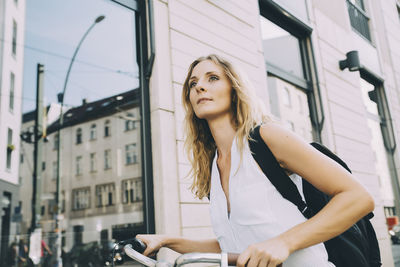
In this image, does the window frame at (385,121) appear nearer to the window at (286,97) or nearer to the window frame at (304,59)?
the window frame at (304,59)

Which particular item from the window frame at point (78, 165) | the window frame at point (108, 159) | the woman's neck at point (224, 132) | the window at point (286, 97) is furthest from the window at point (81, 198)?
the woman's neck at point (224, 132)

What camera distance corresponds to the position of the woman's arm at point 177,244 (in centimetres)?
160

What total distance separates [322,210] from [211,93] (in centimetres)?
71

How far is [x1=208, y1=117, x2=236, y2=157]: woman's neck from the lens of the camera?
1.68 metres

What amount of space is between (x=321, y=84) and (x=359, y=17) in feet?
12.2

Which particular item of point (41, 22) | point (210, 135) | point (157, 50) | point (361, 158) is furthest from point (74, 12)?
point (361, 158)

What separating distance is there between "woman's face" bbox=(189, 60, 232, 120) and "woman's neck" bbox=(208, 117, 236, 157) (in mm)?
36

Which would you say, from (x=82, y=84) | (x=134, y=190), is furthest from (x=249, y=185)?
(x=82, y=84)

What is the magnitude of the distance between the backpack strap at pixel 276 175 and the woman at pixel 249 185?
21mm

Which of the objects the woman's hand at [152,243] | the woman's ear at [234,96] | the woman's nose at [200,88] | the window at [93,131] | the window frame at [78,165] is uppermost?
the window at [93,131]

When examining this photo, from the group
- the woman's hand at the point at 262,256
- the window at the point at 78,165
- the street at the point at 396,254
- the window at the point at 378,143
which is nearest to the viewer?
the woman's hand at the point at 262,256

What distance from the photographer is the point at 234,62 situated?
5.85 feet

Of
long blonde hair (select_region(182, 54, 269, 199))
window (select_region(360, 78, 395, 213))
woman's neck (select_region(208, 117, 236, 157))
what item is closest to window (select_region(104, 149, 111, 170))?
window (select_region(360, 78, 395, 213))

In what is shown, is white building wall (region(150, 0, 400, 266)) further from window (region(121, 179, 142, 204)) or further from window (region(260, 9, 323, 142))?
window (region(121, 179, 142, 204))
